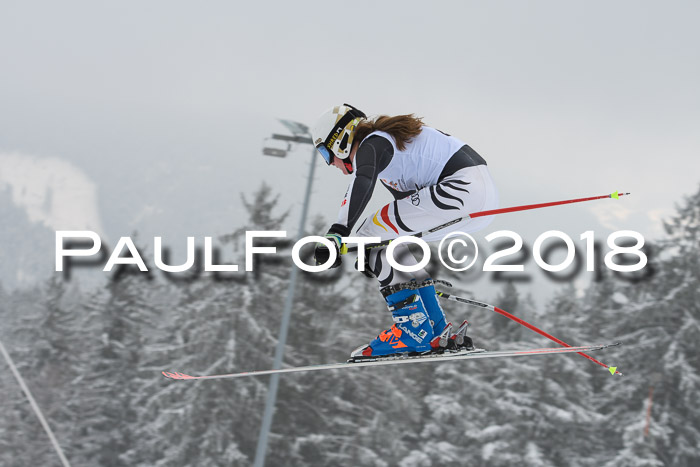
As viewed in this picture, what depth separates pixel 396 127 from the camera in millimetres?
4164

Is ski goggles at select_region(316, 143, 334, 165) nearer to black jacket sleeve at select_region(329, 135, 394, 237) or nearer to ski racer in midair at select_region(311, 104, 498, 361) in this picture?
ski racer in midair at select_region(311, 104, 498, 361)

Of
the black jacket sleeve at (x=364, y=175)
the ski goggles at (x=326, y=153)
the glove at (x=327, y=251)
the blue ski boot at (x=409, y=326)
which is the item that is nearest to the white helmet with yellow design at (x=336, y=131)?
the ski goggles at (x=326, y=153)

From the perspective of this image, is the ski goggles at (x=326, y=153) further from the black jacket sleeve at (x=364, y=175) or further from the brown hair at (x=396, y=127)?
the black jacket sleeve at (x=364, y=175)

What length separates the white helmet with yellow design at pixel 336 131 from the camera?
14.0 ft

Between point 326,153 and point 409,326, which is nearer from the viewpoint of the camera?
point 326,153

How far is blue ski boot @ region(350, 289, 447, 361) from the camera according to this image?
15.2 ft

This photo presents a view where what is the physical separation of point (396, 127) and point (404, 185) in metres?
0.46

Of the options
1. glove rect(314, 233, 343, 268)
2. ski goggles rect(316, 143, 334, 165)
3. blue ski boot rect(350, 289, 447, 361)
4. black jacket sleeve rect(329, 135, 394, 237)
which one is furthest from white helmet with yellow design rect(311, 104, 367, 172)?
blue ski boot rect(350, 289, 447, 361)

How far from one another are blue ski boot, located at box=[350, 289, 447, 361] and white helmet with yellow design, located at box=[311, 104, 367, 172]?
1032mm

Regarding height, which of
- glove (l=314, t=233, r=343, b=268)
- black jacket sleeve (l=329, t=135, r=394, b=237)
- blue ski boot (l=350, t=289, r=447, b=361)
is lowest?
blue ski boot (l=350, t=289, r=447, b=361)

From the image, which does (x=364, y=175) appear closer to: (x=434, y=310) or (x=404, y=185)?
(x=404, y=185)

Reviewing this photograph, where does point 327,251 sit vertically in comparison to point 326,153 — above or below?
below

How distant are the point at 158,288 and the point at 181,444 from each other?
897cm

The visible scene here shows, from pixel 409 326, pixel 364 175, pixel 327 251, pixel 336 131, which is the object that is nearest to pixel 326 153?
pixel 336 131
